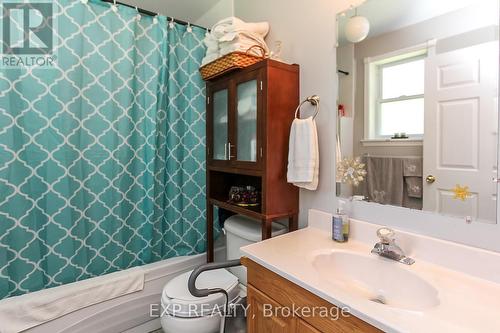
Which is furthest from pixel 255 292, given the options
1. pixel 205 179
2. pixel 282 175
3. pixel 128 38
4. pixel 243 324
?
pixel 128 38

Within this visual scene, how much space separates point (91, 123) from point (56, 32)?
0.48m

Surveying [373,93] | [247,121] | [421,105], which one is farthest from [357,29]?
[247,121]

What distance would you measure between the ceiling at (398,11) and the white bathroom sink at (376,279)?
92cm

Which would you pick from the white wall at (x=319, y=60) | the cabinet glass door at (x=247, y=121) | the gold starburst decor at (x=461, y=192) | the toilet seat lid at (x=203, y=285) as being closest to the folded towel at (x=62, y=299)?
the toilet seat lid at (x=203, y=285)

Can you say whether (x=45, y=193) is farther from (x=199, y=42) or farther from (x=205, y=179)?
(x=199, y=42)

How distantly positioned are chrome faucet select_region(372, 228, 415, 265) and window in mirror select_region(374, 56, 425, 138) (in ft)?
1.28

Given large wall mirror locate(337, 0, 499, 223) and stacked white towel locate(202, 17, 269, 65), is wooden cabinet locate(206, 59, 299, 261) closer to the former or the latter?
stacked white towel locate(202, 17, 269, 65)

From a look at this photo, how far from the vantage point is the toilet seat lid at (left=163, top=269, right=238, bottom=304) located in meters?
1.33

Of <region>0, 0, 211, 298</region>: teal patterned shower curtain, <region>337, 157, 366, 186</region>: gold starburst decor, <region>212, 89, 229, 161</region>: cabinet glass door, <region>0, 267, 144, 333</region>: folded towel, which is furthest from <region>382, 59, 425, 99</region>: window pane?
<region>0, 267, 144, 333</region>: folded towel

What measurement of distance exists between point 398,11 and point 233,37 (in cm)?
76

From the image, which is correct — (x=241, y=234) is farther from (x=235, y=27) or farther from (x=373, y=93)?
(x=235, y=27)

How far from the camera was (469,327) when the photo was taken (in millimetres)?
627

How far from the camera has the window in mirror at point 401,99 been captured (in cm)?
102

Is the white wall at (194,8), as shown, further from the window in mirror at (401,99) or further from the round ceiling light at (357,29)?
the window in mirror at (401,99)
